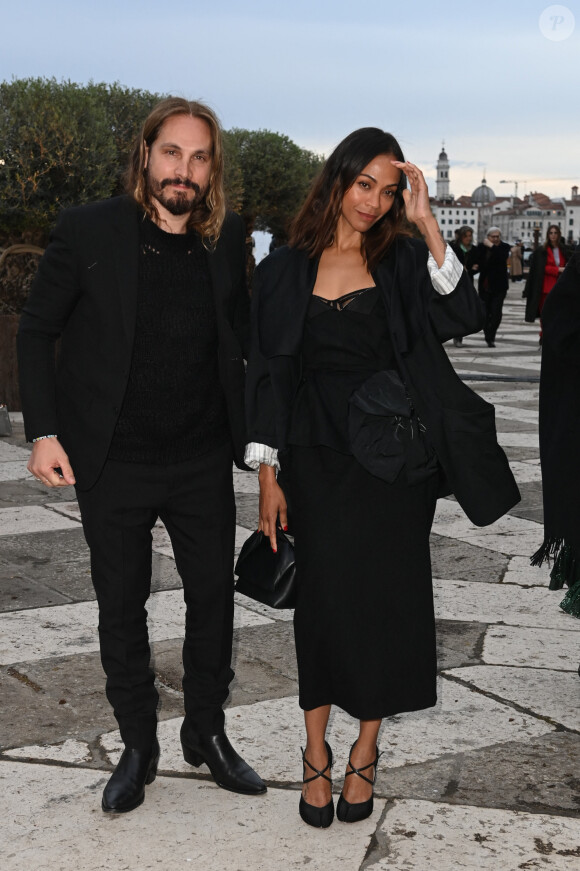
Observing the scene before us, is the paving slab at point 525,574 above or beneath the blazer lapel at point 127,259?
beneath

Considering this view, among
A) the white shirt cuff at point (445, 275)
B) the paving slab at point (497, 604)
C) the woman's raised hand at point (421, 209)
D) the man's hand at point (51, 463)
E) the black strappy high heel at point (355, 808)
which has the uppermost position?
the woman's raised hand at point (421, 209)

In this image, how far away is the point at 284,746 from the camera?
3.48 metres

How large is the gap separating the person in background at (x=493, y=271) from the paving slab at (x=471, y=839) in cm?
1448

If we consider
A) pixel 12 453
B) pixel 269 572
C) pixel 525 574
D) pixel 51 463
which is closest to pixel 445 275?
pixel 269 572

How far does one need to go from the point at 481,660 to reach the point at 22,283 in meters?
10.9

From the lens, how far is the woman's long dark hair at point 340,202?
9.66 ft

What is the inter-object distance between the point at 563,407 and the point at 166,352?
1627 millimetres

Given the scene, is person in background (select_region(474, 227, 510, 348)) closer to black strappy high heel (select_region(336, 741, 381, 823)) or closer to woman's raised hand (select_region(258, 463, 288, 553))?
woman's raised hand (select_region(258, 463, 288, 553))

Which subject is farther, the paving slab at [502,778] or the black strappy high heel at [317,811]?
the paving slab at [502,778]

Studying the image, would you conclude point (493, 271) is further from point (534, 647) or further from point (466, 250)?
point (534, 647)

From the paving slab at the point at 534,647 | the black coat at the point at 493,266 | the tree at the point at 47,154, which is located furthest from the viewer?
the black coat at the point at 493,266

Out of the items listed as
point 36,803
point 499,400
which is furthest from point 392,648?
point 499,400

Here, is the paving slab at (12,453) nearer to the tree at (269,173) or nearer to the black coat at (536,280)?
the black coat at (536,280)

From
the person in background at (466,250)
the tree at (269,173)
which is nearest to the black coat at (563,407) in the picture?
the person in background at (466,250)
